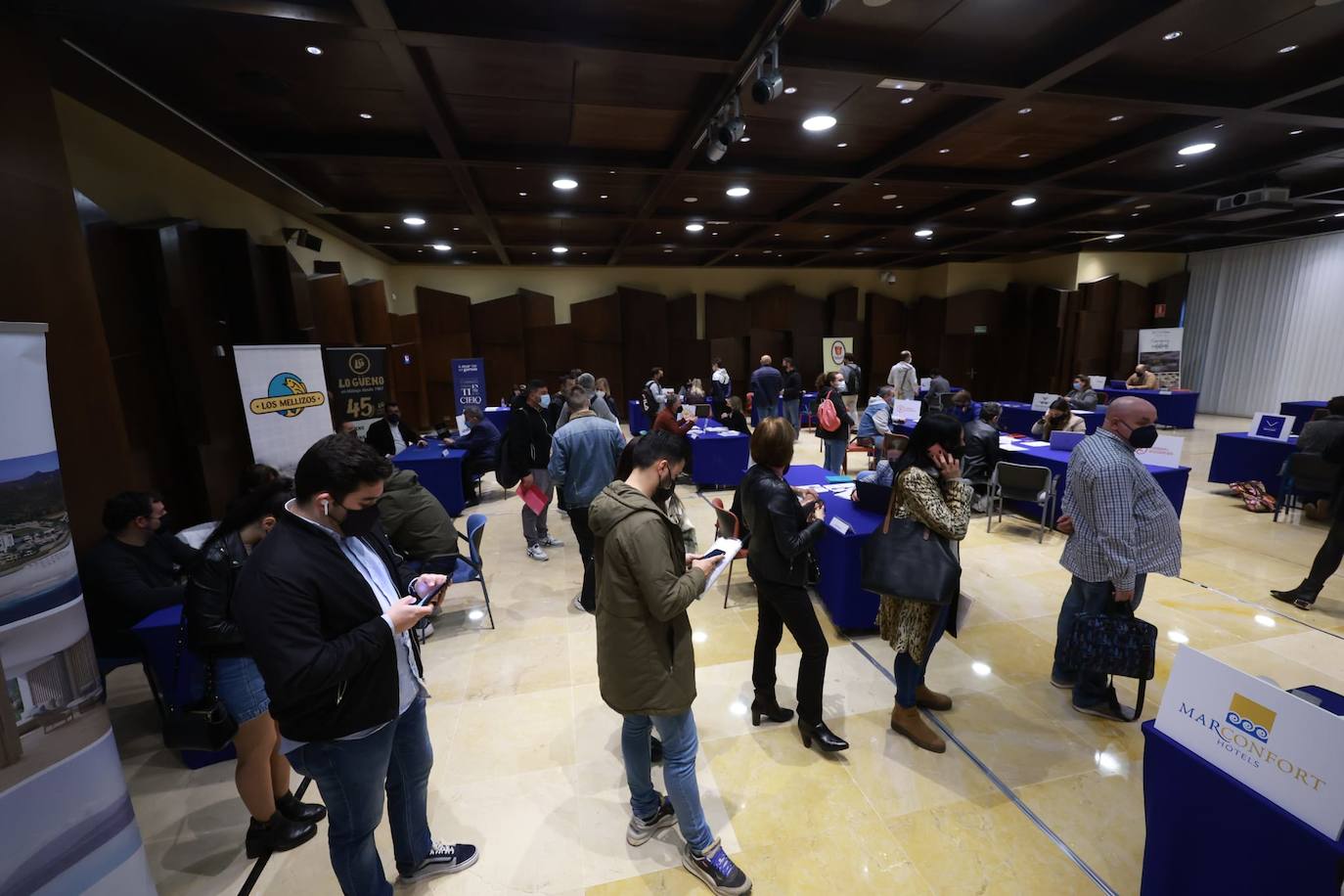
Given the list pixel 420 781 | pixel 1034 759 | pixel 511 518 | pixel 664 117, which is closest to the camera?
pixel 420 781

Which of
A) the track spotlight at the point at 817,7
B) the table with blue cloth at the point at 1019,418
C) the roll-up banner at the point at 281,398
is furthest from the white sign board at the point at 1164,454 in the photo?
the roll-up banner at the point at 281,398

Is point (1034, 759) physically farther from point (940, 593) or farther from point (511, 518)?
point (511, 518)

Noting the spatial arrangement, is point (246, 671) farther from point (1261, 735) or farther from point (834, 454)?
point (834, 454)

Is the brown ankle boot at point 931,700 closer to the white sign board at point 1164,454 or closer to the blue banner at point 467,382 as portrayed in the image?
the white sign board at point 1164,454

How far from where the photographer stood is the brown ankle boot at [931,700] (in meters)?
2.89

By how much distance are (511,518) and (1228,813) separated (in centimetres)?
593

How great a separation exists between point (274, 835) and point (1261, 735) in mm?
3284

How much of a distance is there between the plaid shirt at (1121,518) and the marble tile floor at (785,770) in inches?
Result: 33.1

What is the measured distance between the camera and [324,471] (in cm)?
139

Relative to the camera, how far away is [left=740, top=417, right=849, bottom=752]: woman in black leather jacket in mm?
2295

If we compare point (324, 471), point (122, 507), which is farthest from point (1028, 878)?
point (122, 507)

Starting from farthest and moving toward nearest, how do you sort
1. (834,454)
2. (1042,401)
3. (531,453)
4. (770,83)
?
1. (1042,401)
2. (834,454)
3. (531,453)
4. (770,83)

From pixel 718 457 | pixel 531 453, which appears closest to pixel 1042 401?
pixel 718 457

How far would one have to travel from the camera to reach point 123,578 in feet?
8.75
